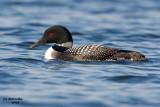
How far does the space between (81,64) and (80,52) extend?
0.39 meters

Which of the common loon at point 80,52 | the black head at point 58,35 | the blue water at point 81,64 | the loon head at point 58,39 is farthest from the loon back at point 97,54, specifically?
the black head at point 58,35

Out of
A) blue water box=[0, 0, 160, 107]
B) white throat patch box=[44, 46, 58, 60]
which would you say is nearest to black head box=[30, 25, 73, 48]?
white throat patch box=[44, 46, 58, 60]

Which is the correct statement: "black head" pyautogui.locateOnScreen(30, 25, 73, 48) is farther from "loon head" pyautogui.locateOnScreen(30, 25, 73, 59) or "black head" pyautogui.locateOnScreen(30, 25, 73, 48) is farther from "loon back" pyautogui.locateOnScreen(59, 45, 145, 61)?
"loon back" pyautogui.locateOnScreen(59, 45, 145, 61)

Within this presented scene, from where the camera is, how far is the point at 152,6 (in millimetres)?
27969

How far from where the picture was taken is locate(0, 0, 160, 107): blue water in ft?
40.3

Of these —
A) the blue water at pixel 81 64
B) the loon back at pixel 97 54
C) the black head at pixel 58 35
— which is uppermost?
the black head at pixel 58 35

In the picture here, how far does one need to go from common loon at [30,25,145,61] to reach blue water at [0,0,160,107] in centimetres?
15

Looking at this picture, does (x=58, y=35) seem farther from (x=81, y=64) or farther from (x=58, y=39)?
(x=81, y=64)

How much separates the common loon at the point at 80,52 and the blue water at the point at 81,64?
15 centimetres

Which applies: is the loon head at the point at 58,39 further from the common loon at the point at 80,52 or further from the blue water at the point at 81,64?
the blue water at the point at 81,64

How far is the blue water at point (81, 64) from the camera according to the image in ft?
40.3

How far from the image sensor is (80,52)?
51.9 ft

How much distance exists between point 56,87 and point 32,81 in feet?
2.06

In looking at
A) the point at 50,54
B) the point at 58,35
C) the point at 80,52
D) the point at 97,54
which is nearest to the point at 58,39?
the point at 58,35
